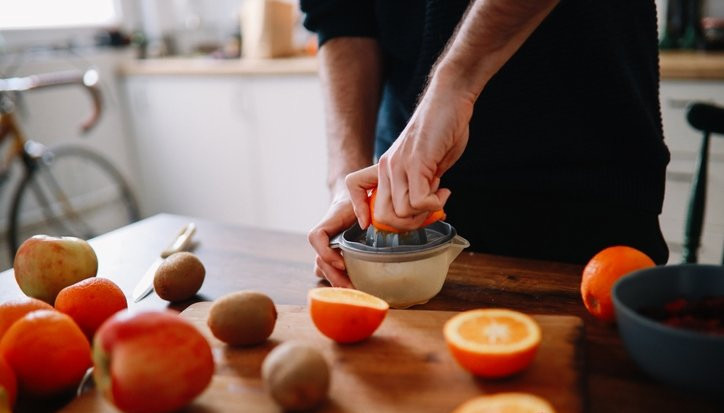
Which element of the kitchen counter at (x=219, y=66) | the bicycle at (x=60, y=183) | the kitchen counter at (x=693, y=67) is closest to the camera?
the kitchen counter at (x=693, y=67)

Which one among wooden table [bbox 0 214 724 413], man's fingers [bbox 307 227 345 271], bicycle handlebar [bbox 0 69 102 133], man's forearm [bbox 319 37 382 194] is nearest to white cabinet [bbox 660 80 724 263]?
man's forearm [bbox 319 37 382 194]

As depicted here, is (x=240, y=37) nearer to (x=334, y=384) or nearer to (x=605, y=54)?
(x=605, y=54)

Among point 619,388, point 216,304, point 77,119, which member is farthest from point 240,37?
point 619,388

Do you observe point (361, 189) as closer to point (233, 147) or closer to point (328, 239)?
point (328, 239)

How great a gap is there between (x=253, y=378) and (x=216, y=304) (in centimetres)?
11

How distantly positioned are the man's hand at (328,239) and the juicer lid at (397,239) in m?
0.03

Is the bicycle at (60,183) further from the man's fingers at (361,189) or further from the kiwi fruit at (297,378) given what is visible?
the kiwi fruit at (297,378)

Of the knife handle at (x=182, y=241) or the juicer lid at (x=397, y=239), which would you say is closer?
the juicer lid at (x=397, y=239)

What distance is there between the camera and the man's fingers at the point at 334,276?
0.83 m

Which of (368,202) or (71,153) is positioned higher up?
(368,202)

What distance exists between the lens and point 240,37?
318 centimetres

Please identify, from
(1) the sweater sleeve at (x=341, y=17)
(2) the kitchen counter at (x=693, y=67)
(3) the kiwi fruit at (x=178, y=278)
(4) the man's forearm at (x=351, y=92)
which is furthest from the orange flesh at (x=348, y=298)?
(2) the kitchen counter at (x=693, y=67)

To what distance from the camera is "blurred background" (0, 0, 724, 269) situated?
2.73 m

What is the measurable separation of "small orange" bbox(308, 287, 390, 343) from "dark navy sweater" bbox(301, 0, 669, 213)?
47 cm
